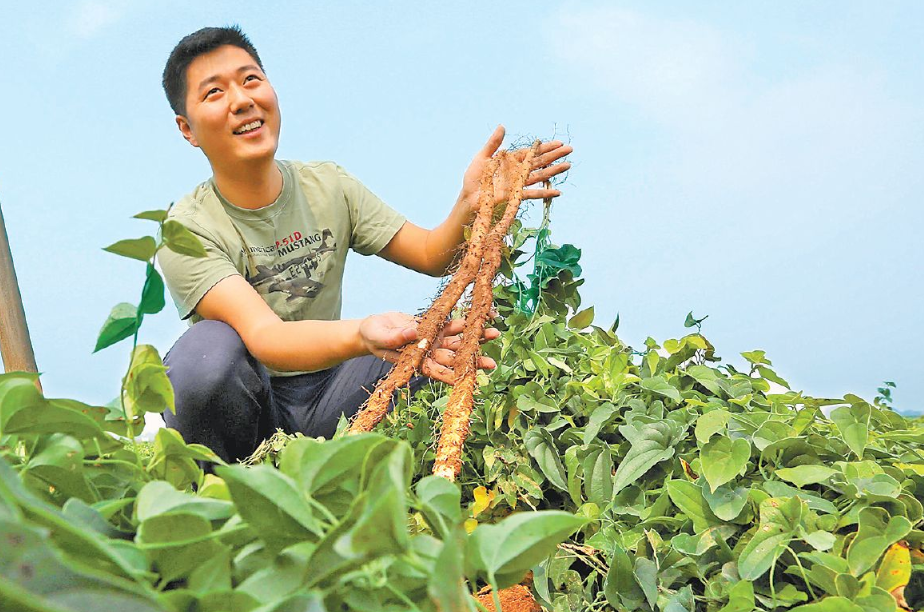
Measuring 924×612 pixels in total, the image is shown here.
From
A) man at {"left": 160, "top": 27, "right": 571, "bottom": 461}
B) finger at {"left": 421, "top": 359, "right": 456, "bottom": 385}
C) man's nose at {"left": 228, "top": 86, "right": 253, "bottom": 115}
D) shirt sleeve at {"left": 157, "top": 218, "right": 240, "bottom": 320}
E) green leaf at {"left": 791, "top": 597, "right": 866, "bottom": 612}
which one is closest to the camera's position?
green leaf at {"left": 791, "top": 597, "right": 866, "bottom": 612}

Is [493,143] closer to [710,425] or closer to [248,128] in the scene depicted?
[248,128]

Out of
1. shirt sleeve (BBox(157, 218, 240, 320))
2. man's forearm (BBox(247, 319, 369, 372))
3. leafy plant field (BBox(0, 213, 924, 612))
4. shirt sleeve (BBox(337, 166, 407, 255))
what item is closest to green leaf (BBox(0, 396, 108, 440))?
leafy plant field (BBox(0, 213, 924, 612))

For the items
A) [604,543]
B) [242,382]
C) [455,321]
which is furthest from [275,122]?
[604,543]

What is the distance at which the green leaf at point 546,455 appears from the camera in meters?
1.47

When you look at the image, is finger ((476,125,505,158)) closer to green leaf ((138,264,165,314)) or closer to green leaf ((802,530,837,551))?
green leaf ((802,530,837,551))

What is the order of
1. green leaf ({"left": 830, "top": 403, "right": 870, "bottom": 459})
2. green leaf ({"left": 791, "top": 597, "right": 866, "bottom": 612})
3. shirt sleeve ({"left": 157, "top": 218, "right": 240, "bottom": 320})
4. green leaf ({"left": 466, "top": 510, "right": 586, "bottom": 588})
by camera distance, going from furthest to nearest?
Answer: shirt sleeve ({"left": 157, "top": 218, "right": 240, "bottom": 320}) < green leaf ({"left": 830, "top": 403, "right": 870, "bottom": 459}) < green leaf ({"left": 791, "top": 597, "right": 866, "bottom": 612}) < green leaf ({"left": 466, "top": 510, "right": 586, "bottom": 588})

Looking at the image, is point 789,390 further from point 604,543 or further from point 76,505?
point 76,505

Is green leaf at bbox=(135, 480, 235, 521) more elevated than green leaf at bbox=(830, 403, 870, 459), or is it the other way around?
green leaf at bbox=(830, 403, 870, 459)

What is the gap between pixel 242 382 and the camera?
76.9 inches

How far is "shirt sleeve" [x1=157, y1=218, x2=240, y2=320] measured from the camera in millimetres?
1948

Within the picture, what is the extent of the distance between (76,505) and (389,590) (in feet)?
0.61

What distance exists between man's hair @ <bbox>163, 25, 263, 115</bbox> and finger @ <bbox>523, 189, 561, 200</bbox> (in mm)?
936

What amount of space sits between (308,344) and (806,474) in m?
1.01

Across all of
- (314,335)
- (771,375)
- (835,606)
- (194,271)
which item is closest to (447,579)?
(835,606)
